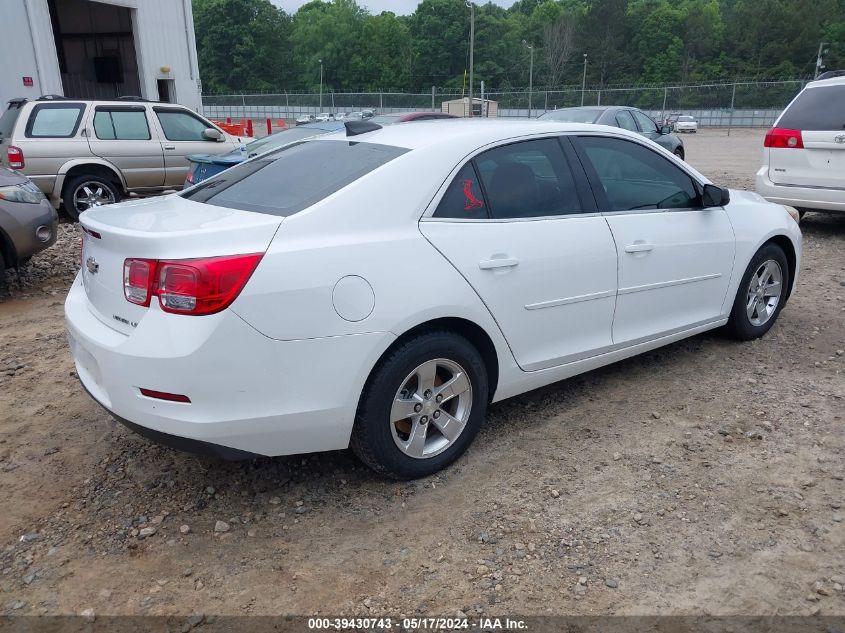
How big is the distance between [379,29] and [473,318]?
10304cm

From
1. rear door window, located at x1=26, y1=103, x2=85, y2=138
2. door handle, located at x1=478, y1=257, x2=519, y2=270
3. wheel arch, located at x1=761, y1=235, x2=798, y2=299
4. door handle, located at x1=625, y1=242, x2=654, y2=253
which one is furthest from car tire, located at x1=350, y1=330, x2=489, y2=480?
rear door window, located at x1=26, y1=103, x2=85, y2=138

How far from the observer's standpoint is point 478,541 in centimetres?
283

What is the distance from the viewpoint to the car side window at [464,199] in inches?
126

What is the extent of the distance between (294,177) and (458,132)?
87 centimetres

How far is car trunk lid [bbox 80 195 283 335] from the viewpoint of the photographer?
265 cm

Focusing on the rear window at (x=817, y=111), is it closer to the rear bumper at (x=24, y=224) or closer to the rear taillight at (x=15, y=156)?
the rear bumper at (x=24, y=224)

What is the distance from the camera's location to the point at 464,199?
129 inches

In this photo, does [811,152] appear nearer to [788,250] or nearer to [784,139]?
[784,139]

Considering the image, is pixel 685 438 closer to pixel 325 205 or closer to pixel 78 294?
pixel 325 205

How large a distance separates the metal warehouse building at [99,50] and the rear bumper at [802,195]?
16.8 meters

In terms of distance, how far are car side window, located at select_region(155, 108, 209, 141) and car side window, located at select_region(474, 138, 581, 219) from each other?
8627mm

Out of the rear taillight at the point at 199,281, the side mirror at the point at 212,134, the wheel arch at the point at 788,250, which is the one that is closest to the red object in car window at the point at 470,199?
the rear taillight at the point at 199,281

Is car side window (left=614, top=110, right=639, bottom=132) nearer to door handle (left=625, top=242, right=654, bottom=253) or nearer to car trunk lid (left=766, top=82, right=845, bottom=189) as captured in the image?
car trunk lid (left=766, top=82, right=845, bottom=189)

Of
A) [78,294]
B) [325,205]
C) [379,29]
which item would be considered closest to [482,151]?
[325,205]
